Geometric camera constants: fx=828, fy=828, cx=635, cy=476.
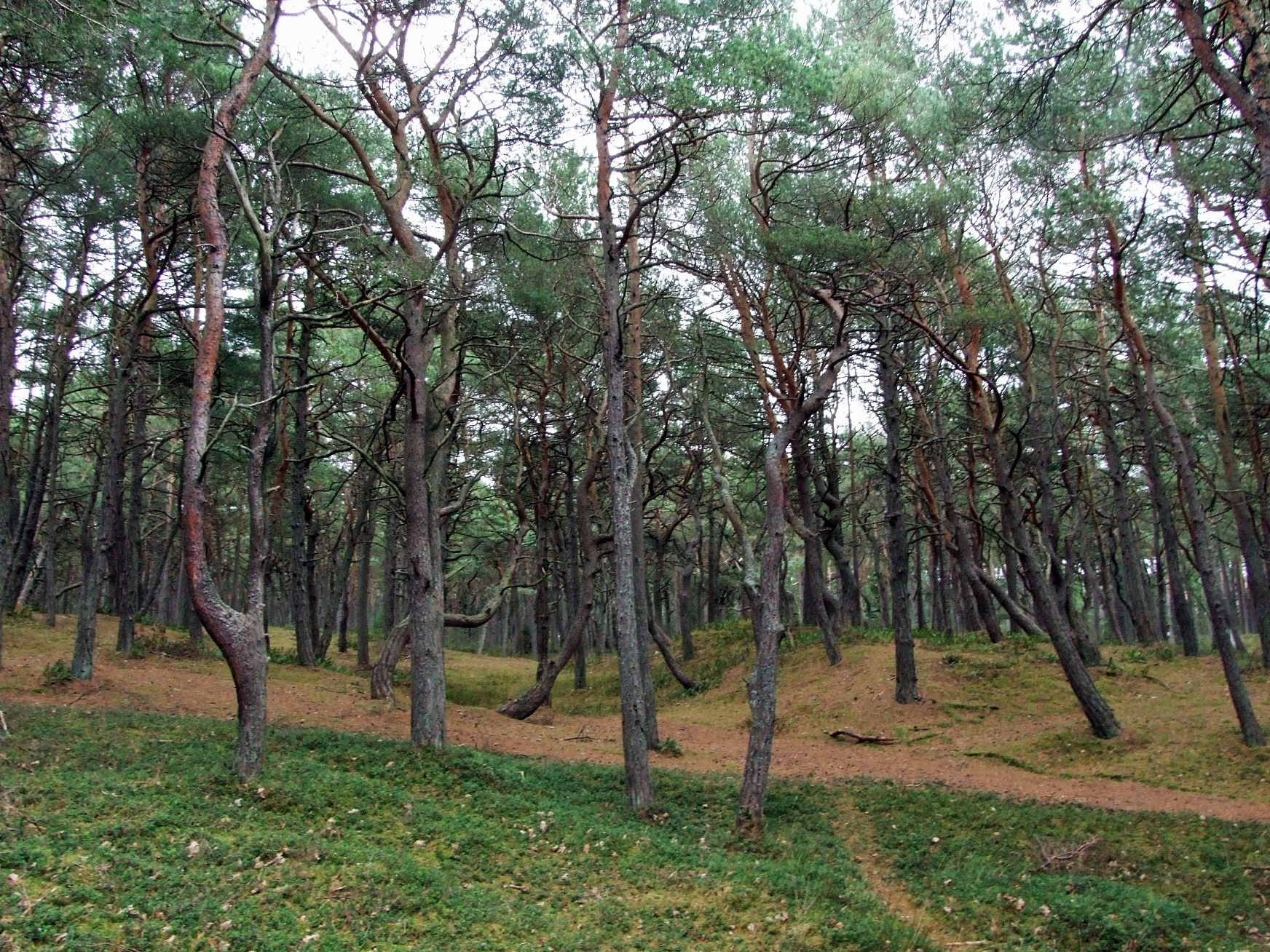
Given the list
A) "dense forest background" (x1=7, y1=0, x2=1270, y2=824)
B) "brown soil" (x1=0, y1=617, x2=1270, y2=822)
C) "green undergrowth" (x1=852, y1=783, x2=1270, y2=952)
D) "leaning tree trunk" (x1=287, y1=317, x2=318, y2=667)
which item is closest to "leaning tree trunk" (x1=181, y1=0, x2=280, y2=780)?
"dense forest background" (x1=7, y1=0, x2=1270, y2=824)

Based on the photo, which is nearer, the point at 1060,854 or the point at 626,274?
the point at 1060,854

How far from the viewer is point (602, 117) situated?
10344 mm

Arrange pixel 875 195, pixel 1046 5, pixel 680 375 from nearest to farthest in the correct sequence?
pixel 1046 5
pixel 875 195
pixel 680 375

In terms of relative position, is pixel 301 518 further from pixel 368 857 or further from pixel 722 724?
pixel 368 857

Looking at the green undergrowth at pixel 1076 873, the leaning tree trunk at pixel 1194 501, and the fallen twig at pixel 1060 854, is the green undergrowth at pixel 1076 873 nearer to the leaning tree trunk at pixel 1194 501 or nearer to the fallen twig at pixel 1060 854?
the fallen twig at pixel 1060 854

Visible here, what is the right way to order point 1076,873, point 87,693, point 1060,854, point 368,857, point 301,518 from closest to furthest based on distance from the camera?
point 368,857
point 1076,873
point 1060,854
point 87,693
point 301,518

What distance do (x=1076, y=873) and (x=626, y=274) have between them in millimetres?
7796

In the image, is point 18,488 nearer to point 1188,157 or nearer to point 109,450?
point 109,450

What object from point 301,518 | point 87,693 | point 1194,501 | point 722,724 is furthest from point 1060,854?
point 301,518

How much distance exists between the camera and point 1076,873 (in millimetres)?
7812

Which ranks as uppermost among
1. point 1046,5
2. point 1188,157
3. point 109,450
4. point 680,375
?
point 1188,157

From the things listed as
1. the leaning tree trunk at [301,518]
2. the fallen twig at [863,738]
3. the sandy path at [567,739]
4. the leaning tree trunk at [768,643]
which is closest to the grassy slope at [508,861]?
the leaning tree trunk at [768,643]

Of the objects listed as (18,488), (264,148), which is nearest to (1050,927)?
(264,148)

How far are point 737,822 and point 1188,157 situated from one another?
1200cm
